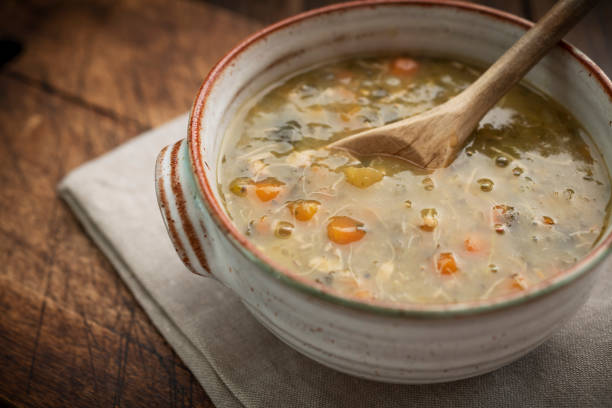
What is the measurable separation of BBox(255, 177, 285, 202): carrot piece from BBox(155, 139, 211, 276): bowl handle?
0.80 feet

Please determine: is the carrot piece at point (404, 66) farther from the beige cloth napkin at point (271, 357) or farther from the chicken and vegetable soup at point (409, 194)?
the beige cloth napkin at point (271, 357)

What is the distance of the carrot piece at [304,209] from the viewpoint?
5.10 ft

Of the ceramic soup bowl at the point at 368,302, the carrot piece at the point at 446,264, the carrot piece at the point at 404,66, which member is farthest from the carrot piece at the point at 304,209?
the carrot piece at the point at 404,66

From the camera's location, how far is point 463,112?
167 cm

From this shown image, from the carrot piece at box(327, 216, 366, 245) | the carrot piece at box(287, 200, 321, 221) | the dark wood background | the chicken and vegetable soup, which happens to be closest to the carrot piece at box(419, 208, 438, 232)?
the chicken and vegetable soup

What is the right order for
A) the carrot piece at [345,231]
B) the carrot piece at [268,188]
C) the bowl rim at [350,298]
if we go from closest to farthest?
the bowl rim at [350,298]
the carrot piece at [345,231]
the carrot piece at [268,188]

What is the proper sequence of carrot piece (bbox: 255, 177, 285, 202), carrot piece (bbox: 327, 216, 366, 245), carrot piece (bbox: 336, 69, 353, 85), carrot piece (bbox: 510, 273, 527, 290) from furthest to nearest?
1. carrot piece (bbox: 336, 69, 353, 85)
2. carrot piece (bbox: 255, 177, 285, 202)
3. carrot piece (bbox: 327, 216, 366, 245)
4. carrot piece (bbox: 510, 273, 527, 290)

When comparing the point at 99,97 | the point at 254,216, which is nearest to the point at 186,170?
the point at 254,216

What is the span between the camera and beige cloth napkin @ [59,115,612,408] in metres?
1.53

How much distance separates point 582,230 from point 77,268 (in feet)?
5.10

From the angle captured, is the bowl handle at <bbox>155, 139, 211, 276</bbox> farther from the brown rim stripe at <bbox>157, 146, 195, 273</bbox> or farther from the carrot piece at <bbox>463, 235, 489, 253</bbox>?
the carrot piece at <bbox>463, 235, 489, 253</bbox>

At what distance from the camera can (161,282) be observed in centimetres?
187

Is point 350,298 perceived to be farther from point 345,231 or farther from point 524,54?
point 524,54

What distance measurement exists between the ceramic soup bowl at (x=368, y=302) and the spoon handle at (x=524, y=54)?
0.26 ft
